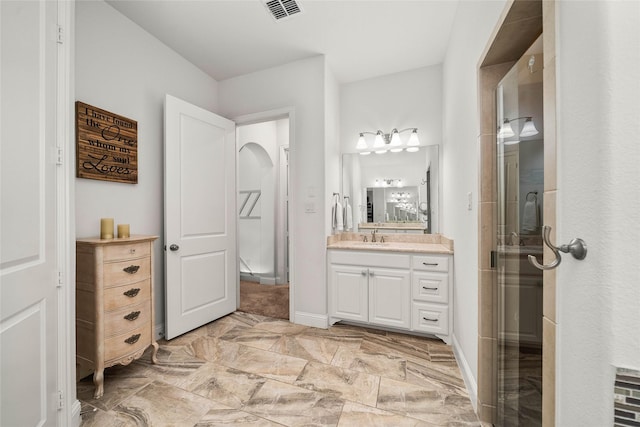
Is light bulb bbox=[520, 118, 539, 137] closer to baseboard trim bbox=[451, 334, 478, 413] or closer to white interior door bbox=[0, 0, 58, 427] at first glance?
baseboard trim bbox=[451, 334, 478, 413]

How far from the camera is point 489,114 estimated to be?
57.3 inches

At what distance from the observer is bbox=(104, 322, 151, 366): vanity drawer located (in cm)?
171

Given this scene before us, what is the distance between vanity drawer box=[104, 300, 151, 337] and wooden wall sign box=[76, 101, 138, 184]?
0.99m

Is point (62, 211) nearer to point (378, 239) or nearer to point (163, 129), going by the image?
point (163, 129)

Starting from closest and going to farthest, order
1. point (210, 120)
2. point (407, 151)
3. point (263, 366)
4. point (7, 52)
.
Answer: point (7, 52) → point (263, 366) → point (210, 120) → point (407, 151)

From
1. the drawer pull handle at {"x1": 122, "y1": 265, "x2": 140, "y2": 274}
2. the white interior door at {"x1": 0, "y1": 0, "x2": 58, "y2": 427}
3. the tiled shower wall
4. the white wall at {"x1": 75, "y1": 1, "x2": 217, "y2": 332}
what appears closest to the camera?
the tiled shower wall

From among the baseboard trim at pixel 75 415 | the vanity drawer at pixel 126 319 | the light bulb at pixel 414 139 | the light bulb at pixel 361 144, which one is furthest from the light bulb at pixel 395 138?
the baseboard trim at pixel 75 415

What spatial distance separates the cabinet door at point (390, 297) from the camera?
2.48 meters

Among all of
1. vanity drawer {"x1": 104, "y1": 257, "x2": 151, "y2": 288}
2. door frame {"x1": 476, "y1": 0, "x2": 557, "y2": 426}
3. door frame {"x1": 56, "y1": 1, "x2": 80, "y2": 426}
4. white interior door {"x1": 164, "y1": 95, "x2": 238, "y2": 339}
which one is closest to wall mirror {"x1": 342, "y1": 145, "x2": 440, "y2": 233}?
white interior door {"x1": 164, "y1": 95, "x2": 238, "y2": 339}

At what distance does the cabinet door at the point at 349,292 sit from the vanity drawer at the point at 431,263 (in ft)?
1.60

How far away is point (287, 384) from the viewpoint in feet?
5.92

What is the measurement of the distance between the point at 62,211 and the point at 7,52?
0.69m

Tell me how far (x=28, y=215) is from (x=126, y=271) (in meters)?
0.79

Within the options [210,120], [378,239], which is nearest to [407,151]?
[378,239]
